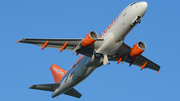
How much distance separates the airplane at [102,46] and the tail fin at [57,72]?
3.25 metres

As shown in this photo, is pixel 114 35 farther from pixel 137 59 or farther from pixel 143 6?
pixel 137 59

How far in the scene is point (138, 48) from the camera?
39125 millimetres

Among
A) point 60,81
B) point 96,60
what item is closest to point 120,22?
point 96,60

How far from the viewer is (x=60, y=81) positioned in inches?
1864

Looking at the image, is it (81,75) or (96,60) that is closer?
(96,60)

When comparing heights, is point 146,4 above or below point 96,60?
above

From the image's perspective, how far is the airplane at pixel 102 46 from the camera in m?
35.9

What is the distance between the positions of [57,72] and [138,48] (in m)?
17.7

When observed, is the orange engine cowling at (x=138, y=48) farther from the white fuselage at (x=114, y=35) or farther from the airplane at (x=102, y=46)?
the white fuselage at (x=114, y=35)

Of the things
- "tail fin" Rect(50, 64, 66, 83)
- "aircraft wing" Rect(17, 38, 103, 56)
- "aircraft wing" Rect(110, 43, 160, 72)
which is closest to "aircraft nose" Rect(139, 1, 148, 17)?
"aircraft wing" Rect(17, 38, 103, 56)

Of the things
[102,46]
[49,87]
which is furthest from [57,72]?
[102,46]

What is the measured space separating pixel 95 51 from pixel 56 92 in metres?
12.7

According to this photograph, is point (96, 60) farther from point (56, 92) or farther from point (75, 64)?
point (56, 92)

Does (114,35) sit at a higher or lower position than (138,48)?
higher
